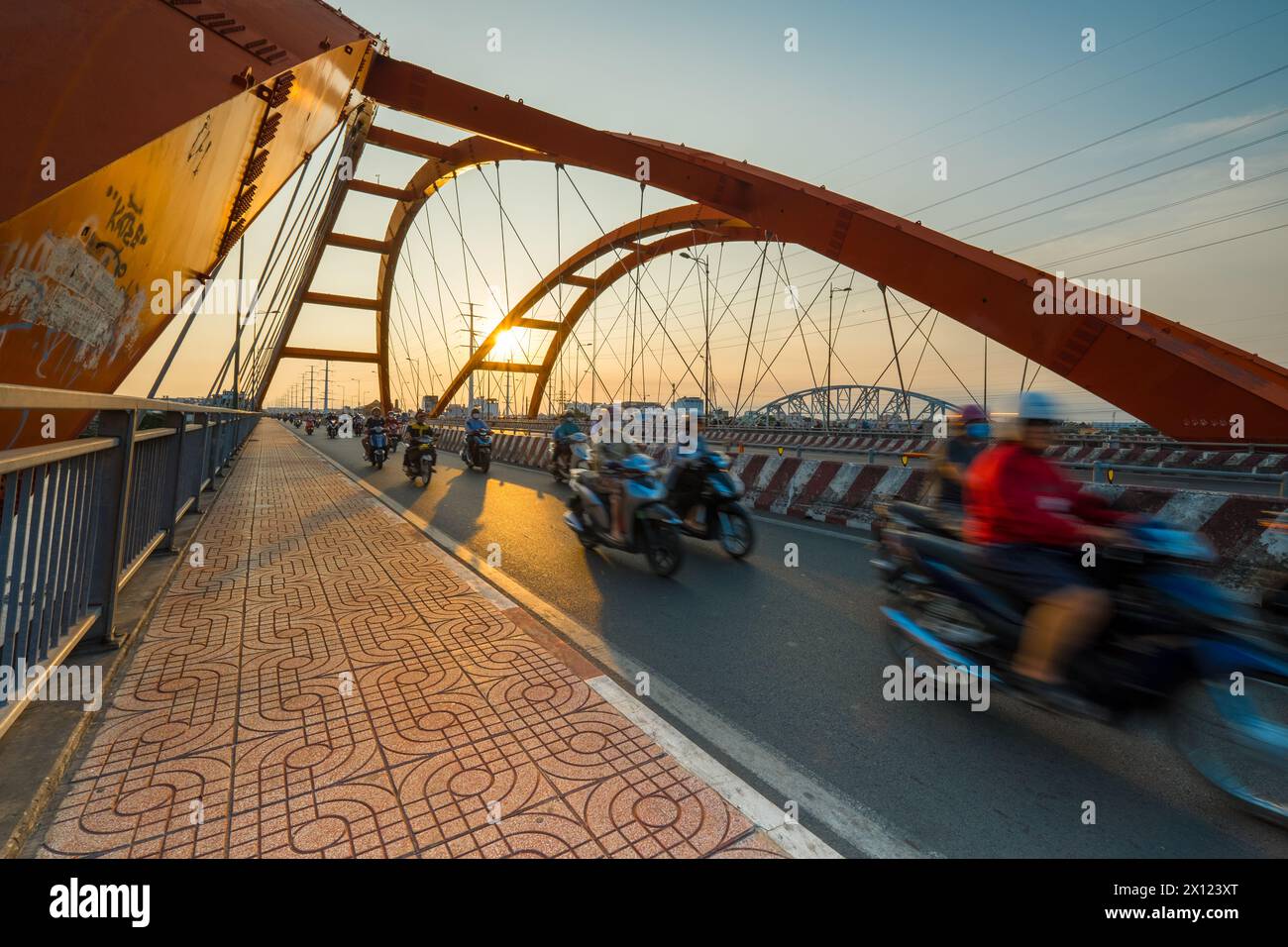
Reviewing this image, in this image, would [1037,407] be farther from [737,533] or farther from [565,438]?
[565,438]

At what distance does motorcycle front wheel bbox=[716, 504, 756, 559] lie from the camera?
628cm

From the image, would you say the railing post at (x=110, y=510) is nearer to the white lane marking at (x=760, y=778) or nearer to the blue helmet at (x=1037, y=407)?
the white lane marking at (x=760, y=778)

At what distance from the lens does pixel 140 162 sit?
13.9ft

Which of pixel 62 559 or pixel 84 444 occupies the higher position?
pixel 84 444

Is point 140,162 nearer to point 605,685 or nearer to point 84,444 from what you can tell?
point 84,444

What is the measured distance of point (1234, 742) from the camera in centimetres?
234

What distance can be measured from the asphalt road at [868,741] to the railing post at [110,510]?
8.96 feet

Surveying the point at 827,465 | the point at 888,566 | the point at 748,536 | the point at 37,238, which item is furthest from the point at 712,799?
the point at 827,465

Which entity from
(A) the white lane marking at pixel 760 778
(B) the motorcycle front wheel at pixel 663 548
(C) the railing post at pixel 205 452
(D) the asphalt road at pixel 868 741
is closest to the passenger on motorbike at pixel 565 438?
(C) the railing post at pixel 205 452

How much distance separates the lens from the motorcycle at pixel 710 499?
6285mm

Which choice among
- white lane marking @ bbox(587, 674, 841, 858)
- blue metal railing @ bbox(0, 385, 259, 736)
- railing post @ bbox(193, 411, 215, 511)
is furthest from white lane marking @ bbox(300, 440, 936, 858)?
railing post @ bbox(193, 411, 215, 511)

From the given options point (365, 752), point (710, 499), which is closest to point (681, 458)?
point (710, 499)
